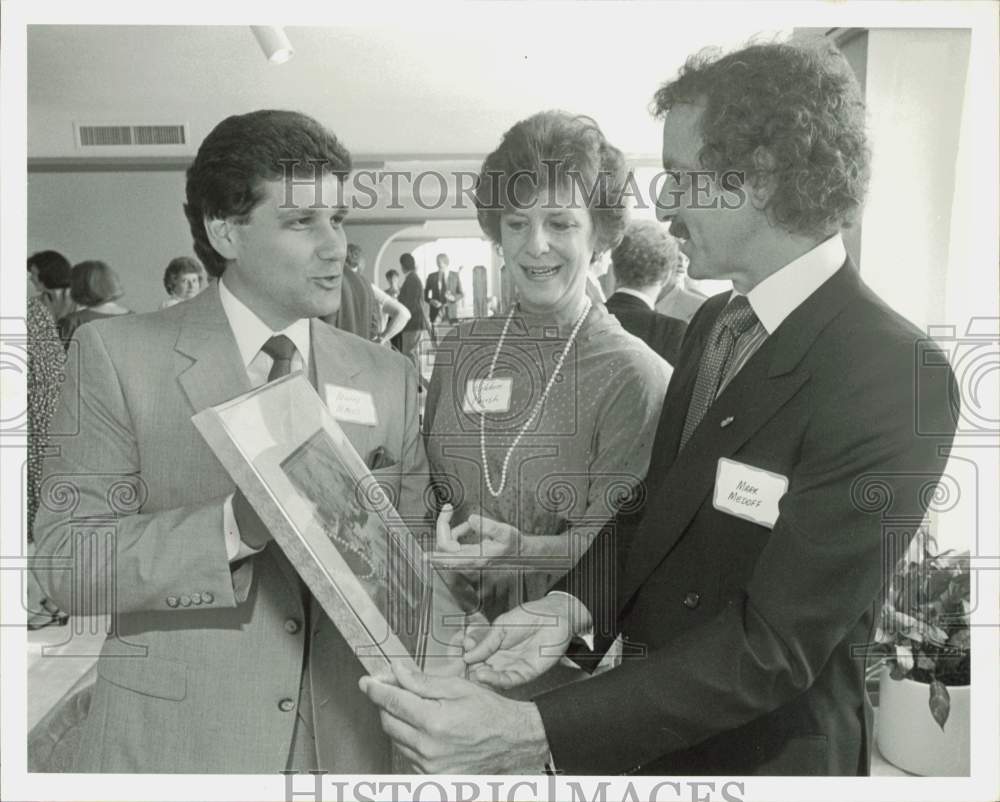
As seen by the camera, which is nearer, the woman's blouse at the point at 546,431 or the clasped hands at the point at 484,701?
the clasped hands at the point at 484,701

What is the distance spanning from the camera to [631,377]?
6.03 ft

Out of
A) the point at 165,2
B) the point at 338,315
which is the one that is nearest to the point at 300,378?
the point at 338,315

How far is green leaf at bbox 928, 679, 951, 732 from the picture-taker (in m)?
1.90

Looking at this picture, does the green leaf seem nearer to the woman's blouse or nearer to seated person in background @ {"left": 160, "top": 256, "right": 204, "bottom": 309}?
the woman's blouse

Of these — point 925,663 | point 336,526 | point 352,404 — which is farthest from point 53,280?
point 925,663

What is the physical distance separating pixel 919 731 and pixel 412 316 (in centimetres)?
139

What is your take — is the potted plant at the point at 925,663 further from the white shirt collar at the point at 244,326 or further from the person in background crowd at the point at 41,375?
the person in background crowd at the point at 41,375

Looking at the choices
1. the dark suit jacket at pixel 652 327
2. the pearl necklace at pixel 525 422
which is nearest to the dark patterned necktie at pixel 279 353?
the pearl necklace at pixel 525 422

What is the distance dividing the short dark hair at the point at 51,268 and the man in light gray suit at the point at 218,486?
0.45ft

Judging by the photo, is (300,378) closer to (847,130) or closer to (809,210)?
(809,210)

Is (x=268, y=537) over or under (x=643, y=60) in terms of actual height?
under

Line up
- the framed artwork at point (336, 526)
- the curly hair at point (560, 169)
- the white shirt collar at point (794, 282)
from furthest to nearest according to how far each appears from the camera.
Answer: the curly hair at point (560, 169) < the white shirt collar at point (794, 282) < the framed artwork at point (336, 526)

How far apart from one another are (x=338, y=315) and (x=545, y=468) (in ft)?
1.75

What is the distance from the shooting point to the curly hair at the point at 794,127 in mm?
1741
